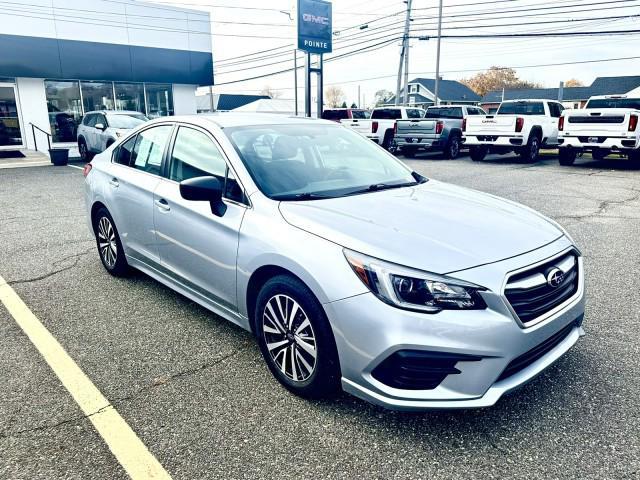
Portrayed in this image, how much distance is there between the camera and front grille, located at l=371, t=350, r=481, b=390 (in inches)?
91.7

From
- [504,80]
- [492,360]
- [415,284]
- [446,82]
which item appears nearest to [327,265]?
[415,284]

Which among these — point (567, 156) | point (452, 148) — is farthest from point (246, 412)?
point (452, 148)

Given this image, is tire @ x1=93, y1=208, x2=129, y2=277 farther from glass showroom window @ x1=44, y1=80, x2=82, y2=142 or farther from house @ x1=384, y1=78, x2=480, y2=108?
house @ x1=384, y1=78, x2=480, y2=108

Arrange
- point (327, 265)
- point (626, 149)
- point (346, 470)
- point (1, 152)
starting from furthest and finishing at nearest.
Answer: point (1, 152)
point (626, 149)
point (327, 265)
point (346, 470)

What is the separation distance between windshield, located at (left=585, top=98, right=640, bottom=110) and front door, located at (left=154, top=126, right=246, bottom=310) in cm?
1506

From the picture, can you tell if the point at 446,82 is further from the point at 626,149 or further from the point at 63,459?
the point at 63,459

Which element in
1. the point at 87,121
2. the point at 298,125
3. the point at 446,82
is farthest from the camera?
the point at 446,82

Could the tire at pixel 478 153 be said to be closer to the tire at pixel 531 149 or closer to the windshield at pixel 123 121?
the tire at pixel 531 149

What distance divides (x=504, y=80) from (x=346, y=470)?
341ft

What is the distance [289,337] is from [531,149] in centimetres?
1531

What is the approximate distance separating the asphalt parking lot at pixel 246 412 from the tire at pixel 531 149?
12186mm

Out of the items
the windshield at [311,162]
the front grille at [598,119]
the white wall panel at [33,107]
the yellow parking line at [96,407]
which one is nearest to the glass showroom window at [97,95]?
the white wall panel at [33,107]

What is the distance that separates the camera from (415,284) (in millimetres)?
2385

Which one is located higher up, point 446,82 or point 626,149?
point 446,82
